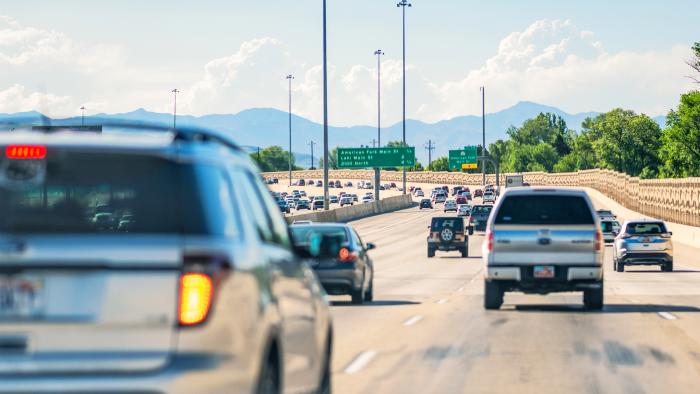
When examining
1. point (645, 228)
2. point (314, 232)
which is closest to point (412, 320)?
point (314, 232)

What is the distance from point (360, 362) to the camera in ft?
49.9

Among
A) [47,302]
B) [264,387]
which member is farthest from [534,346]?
[47,302]

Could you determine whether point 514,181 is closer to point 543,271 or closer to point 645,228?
point 645,228

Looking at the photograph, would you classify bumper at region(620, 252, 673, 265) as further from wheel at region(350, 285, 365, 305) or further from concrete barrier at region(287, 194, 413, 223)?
concrete barrier at region(287, 194, 413, 223)


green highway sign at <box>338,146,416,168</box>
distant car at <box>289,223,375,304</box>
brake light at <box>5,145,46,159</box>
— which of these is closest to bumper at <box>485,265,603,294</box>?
distant car at <box>289,223,375,304</box>

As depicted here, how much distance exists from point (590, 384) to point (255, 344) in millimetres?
7363

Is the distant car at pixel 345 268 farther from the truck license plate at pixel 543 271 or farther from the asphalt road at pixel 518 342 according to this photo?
the truck license plate at pixel 543 271

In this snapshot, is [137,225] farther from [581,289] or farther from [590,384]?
[581,289]

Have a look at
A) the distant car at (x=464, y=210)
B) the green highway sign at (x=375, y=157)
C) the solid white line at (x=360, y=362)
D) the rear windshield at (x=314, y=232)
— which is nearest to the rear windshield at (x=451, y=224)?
the rear windshield at (x=314, y=232)

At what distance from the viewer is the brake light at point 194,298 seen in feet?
19.7

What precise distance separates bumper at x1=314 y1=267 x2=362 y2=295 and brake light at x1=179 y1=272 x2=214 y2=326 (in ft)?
64.2

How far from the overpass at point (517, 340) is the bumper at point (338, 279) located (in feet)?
1.18

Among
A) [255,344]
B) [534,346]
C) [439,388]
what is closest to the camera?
[255,344]

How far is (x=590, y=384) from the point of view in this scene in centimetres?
1320
